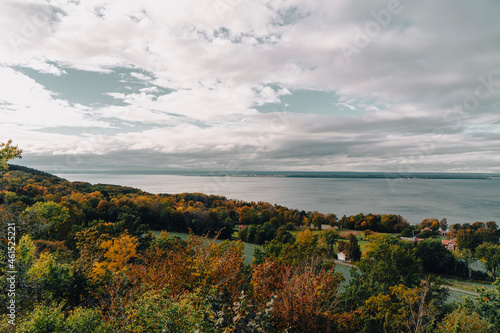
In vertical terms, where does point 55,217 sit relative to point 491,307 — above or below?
above

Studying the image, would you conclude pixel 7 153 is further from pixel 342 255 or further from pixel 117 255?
pixel 342 255

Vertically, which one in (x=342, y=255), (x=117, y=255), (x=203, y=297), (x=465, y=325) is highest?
(x=203, y=297)

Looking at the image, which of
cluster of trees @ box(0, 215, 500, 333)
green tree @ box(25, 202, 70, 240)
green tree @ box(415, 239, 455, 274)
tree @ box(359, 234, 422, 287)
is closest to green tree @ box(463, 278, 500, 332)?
cluster of trees @ box(0, 215, 500, 333)

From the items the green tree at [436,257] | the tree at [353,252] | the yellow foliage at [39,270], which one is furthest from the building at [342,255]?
the yellow foliage at [39,270]

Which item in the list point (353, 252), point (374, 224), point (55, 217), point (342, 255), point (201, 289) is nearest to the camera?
point (201, 289)

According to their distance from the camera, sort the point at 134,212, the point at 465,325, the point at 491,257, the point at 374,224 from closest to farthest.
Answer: the point at 465,325 → the point at 491,257 → the point at 134,212 → the point at 374,224

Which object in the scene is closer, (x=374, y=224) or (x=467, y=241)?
(x=467, y=241)

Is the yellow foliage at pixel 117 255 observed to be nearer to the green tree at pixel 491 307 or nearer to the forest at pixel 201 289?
the forest at pixel 201 289

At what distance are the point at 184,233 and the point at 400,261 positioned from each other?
49896 mm

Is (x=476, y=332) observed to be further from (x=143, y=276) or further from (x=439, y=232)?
(x=439, y=232)

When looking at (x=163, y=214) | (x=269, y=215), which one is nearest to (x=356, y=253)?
(x=269, y=215)

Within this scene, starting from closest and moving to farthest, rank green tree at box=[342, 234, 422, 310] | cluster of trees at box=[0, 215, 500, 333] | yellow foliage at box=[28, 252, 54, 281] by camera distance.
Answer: cluster of trees at box=[0, 215, 500, 333]
yellow foliage at box=[28, 252, 54, 281]
green tree at box=[342, 234, 422, 310]

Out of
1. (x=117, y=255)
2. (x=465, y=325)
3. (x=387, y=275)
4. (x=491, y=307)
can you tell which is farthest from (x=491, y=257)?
(x=117, y=255)

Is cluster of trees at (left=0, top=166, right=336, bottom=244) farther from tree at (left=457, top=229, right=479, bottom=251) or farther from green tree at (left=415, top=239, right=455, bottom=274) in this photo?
tree at (left=457, top=229, right=479, bottom=251)
